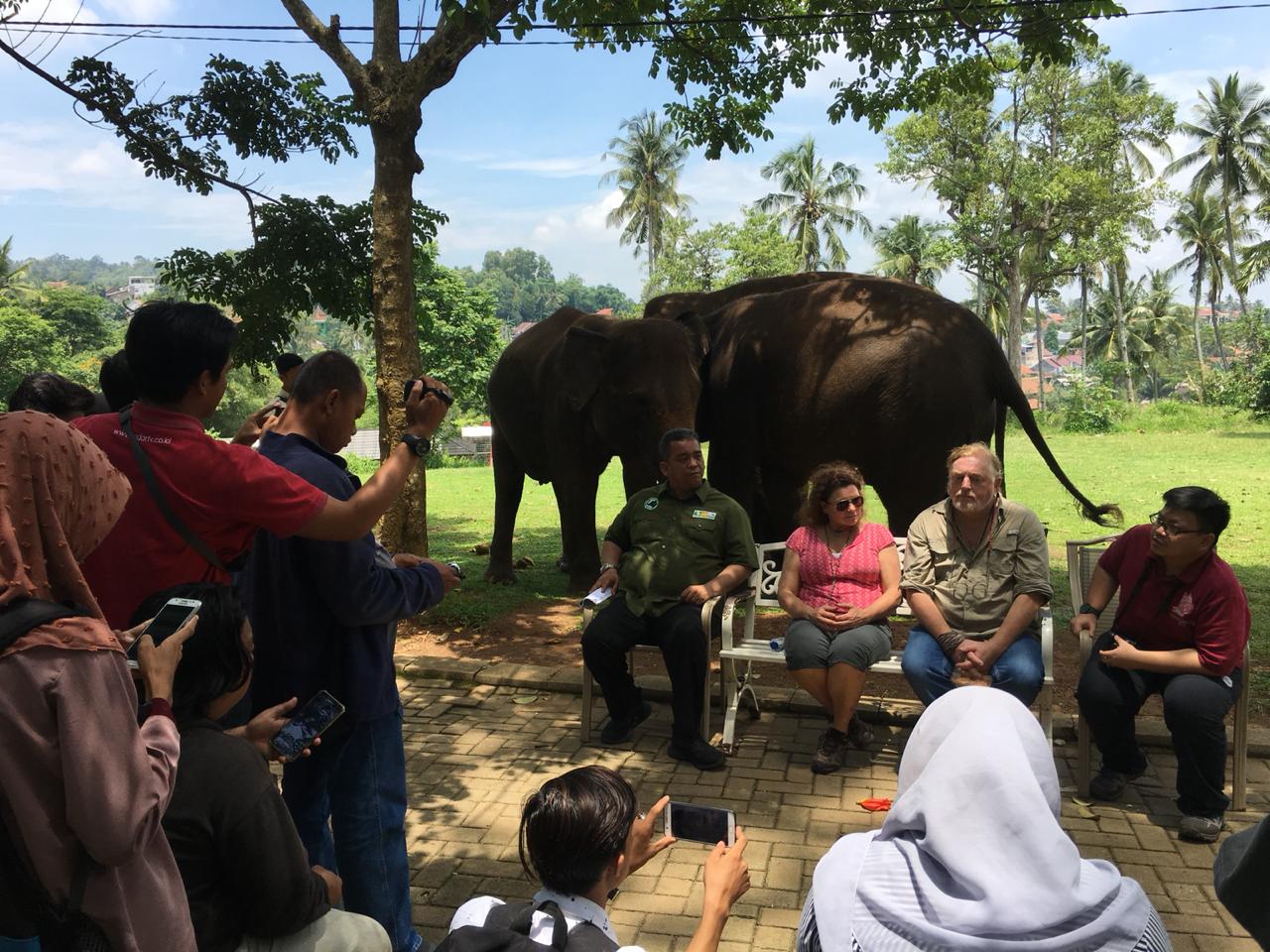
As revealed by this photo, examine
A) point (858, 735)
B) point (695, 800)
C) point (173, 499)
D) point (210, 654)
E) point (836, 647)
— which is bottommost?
point (695, 800)

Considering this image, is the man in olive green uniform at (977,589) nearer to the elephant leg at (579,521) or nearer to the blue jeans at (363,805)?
the blue jeans at (363,805)

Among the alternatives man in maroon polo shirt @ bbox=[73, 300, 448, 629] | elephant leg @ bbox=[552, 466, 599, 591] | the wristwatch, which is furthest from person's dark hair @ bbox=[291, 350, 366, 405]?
elephant leg @ bbox=[552, 466, 599, 591]

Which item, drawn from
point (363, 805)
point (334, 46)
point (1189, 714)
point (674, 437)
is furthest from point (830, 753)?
point (334, 46)

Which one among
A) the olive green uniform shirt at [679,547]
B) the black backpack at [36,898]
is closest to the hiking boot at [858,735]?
the olive green uniform shirt at [679,547]

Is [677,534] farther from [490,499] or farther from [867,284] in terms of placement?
[490,499]

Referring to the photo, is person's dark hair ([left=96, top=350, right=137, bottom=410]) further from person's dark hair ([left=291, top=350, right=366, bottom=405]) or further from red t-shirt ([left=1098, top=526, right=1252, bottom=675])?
red t-shirt ([left=1098, top=526, right=1252, bottom=675])

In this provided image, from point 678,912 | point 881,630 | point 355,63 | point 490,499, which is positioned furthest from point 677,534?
point 490,499

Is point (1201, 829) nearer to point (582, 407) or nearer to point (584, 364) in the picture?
point (582, 407)

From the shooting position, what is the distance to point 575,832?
205 centimetres

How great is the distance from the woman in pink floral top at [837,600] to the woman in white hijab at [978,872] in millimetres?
3267

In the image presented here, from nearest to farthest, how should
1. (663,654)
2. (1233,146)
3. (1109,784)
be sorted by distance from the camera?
(1109,784) < (663,654) < (1233,146)

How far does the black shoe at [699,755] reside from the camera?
16.9ft

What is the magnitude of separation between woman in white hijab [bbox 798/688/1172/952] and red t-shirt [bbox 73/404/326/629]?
167cm

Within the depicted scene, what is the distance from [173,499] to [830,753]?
353 centimetres
